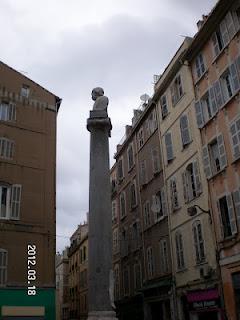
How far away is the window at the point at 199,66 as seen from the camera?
2409cm

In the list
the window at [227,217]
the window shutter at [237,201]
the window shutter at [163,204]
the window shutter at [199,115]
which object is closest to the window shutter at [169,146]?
the window shutter at [163,204]

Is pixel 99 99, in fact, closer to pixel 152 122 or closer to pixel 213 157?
pixel 213 157

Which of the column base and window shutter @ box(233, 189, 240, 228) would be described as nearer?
the column base

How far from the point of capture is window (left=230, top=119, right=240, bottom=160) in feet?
64.4

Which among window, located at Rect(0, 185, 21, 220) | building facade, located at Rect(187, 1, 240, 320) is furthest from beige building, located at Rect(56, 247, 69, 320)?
building facade, located at Rect(187, 1, 240, 320)

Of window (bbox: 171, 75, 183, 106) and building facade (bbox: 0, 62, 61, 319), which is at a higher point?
window (bbox: 171, 75, 183, 106)

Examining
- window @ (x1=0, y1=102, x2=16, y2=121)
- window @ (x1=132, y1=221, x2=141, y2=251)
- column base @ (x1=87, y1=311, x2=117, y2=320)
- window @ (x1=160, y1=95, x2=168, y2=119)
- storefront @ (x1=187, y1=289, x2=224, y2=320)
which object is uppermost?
window @ (x1=160, y1=95, x2=168, y2=119)

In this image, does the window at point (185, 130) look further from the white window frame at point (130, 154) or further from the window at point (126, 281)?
the window at point (126, 281)

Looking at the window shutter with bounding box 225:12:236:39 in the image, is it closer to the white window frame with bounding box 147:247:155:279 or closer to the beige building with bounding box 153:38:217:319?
the beige building with bounding box 153:38:217:319

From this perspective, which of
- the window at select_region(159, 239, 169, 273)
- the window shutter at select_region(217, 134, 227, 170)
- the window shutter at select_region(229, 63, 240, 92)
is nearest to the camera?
the window shutter at select_region(229, 63, 240, 92)

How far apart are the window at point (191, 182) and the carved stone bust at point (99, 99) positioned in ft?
30.0

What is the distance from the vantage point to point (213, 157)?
22.3 meters

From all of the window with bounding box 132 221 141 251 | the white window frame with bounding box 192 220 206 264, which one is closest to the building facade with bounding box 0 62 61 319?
the white window frame with bounding box 192 220 206 264

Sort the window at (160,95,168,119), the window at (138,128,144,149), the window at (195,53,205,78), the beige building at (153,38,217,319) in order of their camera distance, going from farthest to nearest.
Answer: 1. the window at (138,128,144,149)
2. the window at (160,95,168,119)
3. the window at (195,53,205,78)
4. the beige building at (153,38,217,319)
